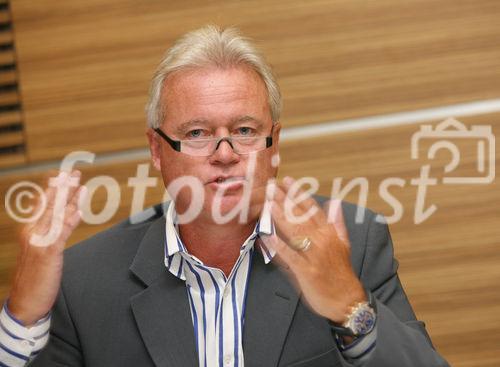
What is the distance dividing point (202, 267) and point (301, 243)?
34cm

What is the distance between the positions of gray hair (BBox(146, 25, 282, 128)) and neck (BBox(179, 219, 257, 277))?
270 millimetres

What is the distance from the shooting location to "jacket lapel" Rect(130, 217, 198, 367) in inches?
80.4

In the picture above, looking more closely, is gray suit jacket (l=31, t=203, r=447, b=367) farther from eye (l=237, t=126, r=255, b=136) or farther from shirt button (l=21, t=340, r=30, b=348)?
eye (l=237, t=126, r=255, b=136)

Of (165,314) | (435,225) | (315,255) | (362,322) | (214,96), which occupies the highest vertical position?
(214,96)

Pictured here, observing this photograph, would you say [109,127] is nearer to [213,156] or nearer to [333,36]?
[333,36]

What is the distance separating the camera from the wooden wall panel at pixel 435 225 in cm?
288

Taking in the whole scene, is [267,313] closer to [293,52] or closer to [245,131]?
[245,131]

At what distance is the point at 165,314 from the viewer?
208cm

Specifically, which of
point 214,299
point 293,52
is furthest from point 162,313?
point 293,52

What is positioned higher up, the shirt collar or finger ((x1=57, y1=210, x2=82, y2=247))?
finger ((x1=57, y1=210, x2=82, y2=247))

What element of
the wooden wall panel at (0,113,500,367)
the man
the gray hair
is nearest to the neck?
the man

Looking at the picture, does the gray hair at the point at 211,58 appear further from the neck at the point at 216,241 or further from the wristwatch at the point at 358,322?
the wristwatch at the point at 358,322

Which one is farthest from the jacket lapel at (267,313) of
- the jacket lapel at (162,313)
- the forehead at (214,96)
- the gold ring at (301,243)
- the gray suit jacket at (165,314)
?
the forehead at (214,96)

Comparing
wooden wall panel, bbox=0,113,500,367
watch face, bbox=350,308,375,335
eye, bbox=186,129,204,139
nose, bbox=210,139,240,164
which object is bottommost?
wooden wall panel, bbox=0,113,500,367
